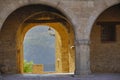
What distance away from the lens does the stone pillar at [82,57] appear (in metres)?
16.2

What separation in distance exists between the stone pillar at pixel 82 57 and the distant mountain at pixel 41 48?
51281 millimetres

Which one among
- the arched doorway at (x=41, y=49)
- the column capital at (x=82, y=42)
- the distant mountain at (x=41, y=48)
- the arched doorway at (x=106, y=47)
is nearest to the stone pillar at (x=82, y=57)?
the column capital at (x=82, y=42)

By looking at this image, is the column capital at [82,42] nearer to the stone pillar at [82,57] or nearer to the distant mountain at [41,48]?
the stone pillar at [82,57]

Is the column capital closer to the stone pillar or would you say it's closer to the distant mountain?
the stone pillar

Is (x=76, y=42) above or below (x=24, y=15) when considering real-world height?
below

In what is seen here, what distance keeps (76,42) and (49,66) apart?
2071 inches

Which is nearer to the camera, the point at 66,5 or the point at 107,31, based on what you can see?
the point at 66,5

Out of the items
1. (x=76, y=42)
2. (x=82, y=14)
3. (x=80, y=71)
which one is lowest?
(x=80, y=71)

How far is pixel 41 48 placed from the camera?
230ft

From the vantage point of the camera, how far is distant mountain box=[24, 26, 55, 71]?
224 feet

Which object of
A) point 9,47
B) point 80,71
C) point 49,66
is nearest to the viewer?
point 80,71

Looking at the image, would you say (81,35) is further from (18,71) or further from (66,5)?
(18,71)

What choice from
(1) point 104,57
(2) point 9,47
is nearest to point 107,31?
(1) point 104,57

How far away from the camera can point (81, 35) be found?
1647 cm
